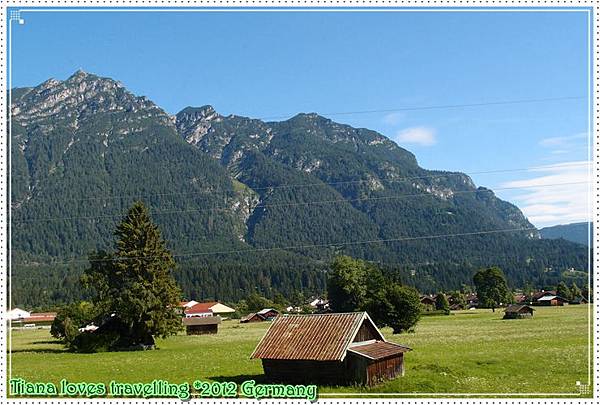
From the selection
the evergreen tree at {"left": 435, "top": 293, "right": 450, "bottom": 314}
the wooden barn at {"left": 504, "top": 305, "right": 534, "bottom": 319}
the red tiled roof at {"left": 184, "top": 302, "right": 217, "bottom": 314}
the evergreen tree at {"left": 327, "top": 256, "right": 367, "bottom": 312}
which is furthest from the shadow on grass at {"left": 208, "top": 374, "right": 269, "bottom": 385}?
the red tiled roof at {"left": 184, "top": 302, "right": 217, "bottom": 314}

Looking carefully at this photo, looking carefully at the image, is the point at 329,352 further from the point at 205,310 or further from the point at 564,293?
the point at 564,293

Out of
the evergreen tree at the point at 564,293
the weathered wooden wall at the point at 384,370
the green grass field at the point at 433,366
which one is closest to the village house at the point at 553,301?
the evergreen tree at the point at 564,293

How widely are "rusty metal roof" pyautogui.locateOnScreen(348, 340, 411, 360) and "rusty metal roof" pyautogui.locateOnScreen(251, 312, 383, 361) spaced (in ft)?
2.22

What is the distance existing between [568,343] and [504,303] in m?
91.9

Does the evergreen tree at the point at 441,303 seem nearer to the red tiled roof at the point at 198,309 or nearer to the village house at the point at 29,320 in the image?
the red tiled roof at the point at 198,309

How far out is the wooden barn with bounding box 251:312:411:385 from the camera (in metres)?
26.9

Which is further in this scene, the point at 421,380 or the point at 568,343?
the point at 568,343

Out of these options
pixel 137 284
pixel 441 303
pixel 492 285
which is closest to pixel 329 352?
pixel 137 284

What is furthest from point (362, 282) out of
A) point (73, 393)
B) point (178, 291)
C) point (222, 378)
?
point (73, 393)

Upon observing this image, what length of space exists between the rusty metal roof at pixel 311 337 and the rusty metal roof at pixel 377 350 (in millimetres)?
678

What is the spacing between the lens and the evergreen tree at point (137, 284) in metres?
54.0

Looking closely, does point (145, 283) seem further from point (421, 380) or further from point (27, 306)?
point (27, 306)

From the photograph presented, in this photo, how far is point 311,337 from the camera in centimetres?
2828

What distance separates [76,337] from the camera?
183ft
